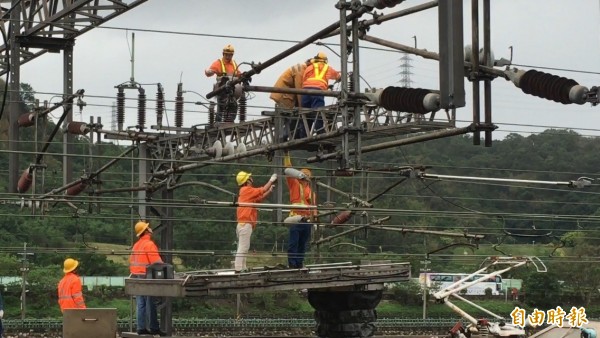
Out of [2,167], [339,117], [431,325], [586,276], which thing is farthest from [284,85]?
[586,276]

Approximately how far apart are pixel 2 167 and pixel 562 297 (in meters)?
19.4

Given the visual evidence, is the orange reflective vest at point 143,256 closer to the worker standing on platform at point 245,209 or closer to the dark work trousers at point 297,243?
the worker standing on platform at point 245,209

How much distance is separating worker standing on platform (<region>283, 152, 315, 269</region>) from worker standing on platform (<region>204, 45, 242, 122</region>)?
4.52ft

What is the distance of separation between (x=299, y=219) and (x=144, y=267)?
97.9 inches

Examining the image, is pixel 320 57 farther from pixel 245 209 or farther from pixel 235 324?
pixel 235 324

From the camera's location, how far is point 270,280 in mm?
18938

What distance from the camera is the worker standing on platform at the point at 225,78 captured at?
20.7 m

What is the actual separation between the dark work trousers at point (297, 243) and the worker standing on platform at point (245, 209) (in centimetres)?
67

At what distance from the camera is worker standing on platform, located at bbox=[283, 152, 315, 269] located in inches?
800

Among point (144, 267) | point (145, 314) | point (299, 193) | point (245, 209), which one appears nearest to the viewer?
point (145, 314)

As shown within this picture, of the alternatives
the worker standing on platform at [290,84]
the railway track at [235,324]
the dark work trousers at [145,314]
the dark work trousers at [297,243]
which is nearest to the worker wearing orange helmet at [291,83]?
the worker standing on platform at [290,84]

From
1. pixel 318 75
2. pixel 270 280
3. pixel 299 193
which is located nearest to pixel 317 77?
pixel 318 75

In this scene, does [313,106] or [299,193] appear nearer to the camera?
[299,193]

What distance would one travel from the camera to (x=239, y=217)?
20.7 meters
